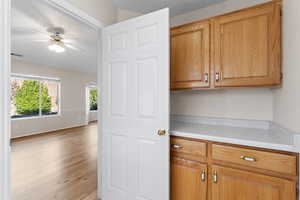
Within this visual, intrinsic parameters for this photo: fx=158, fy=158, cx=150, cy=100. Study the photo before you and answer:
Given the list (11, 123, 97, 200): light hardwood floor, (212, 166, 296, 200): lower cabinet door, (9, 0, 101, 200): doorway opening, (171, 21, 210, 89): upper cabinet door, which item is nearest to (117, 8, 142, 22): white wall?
(9, 0, 101, 200): doorway opening

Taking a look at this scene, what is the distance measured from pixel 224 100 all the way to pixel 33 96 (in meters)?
6.25

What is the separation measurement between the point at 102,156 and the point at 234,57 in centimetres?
183

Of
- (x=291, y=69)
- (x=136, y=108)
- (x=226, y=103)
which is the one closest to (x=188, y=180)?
(x=136, y=108)

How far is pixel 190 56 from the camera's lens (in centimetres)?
179

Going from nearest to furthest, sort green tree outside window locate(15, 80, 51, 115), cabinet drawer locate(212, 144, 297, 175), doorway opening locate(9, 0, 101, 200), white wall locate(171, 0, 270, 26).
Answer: cabinet drawer locate(212, 144, 297, 175) → white wall locate(171, 0, 270, 26) → doorway opening locate(9, 0, 101, 200) → green tree outside window locate(15, 80, 51, 115)

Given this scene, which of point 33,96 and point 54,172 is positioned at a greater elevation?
point 33,96

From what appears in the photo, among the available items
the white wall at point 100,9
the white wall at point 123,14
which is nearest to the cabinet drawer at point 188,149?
the white wall at point 100,9

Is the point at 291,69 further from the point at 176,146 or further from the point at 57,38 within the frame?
the point at 57,38

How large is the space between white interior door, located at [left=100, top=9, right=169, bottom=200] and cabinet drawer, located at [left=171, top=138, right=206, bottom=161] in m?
0.15

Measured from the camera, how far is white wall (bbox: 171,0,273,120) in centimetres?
176

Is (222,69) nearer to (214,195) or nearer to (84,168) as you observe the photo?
(214,195)

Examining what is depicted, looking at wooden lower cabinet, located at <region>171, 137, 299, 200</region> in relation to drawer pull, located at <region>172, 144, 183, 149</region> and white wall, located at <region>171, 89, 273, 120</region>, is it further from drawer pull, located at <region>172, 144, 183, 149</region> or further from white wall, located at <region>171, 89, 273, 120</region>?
white wall, located at <region>171, 89, 273, 120</region>

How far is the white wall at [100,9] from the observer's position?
64.5 inches

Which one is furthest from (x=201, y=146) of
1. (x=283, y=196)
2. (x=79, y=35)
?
(x=79, y=35)
